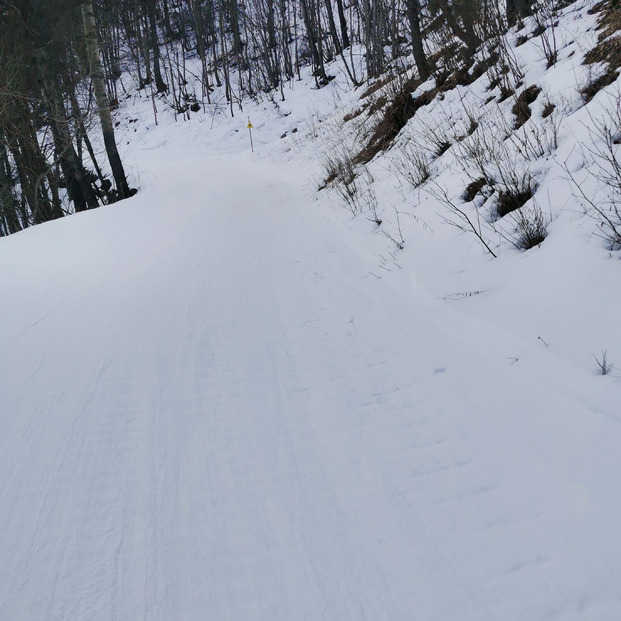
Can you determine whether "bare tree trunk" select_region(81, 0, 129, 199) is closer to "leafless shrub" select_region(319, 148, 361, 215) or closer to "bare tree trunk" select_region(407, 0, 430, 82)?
"leafless shrub" select_region(319, 148, 361, 215)

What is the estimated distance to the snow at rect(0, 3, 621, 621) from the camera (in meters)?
1.32

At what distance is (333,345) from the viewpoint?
2.74 metres

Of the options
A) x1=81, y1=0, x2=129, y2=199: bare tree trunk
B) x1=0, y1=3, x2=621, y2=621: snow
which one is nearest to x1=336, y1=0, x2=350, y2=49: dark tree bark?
x1=81, y1=0, x2=129, y2=199: bare tree trunk

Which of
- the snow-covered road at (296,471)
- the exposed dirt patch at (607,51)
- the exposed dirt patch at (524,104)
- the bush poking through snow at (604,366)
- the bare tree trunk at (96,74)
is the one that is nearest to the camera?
the snow-covered road at (296,471)

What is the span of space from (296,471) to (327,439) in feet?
0.75

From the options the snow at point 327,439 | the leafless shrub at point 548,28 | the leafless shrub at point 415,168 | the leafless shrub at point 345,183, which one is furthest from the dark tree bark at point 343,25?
the snow at point 327,439

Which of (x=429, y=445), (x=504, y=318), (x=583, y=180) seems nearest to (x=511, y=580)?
(x=429, y=445)

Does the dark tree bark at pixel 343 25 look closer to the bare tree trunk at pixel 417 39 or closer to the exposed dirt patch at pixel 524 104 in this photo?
the bare tree trunk at pixel 417 39

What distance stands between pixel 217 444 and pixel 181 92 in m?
36.3

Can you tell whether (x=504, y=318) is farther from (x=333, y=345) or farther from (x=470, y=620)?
(x=470, y=620)

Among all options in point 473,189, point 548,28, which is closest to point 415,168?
point 473,189

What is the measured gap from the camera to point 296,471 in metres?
1.75

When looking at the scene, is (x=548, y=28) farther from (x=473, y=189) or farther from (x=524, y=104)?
(x=473, y=189)

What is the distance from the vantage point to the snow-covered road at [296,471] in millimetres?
1302
